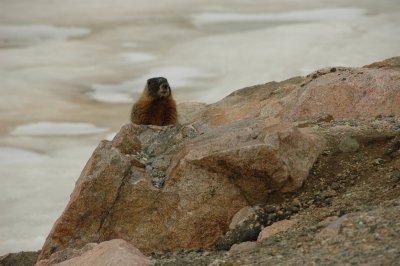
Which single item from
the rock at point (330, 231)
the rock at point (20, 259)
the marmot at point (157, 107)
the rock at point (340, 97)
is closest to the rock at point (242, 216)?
the rock at point (330, 231)

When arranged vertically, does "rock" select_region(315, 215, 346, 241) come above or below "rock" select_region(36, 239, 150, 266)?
above

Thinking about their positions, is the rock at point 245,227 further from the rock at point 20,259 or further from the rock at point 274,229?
the rock at point 20,259

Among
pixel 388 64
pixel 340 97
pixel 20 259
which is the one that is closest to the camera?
pixel 340 97

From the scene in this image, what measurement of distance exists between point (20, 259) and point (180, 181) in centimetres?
517

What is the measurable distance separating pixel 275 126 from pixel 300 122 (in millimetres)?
1617

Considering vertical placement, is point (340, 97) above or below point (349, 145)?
above

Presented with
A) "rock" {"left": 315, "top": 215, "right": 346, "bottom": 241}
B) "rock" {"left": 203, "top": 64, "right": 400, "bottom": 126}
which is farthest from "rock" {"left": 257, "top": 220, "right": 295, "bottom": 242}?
"rock" {"left": 203, "top": 64, "right": 400, "bottom": 126}

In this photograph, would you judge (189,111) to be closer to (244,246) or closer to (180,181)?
(180,181)

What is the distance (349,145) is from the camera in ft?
33.0

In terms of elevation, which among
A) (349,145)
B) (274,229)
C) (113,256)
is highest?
(349,145)

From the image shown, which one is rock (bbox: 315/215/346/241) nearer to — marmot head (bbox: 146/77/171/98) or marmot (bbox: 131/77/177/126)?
marmot (bbox: 131/77/177/126)

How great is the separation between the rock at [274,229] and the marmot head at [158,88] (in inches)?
243

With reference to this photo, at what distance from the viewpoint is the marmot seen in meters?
14.6

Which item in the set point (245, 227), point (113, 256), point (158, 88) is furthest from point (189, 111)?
point (113, 256)
